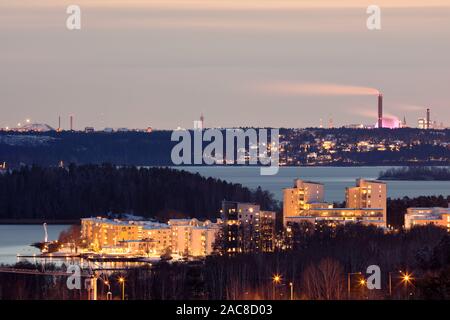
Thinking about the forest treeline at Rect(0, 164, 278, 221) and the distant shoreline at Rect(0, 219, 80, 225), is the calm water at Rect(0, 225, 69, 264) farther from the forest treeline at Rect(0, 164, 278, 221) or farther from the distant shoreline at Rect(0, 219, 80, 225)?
the forest treeline at Rect(0, 164, 278, 221)

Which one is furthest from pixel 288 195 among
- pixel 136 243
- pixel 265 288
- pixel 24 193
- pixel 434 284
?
pixel 434 284

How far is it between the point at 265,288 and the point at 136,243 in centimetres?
1723

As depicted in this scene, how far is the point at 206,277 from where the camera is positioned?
22.0 meters

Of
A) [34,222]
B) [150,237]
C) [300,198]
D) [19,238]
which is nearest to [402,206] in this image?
[300,198]

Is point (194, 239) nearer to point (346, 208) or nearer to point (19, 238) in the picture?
point (19, 238)

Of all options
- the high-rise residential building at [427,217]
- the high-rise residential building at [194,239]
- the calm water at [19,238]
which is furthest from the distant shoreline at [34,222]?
the high-rise residential building at [194,239]

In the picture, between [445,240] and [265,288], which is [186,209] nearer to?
[445,240]

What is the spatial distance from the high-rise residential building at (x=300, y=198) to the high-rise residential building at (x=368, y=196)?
852 mm

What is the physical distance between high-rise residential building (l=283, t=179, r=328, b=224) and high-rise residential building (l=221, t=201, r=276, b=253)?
11.4 ft

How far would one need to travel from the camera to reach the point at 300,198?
42625 millimetres

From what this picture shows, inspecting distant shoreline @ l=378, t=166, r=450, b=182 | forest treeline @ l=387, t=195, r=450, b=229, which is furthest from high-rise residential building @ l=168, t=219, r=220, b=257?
distant shoreline @ l=378, t=166, r=450, b=182

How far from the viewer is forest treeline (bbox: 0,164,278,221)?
51.7 metres

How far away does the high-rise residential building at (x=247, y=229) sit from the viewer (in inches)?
1270
